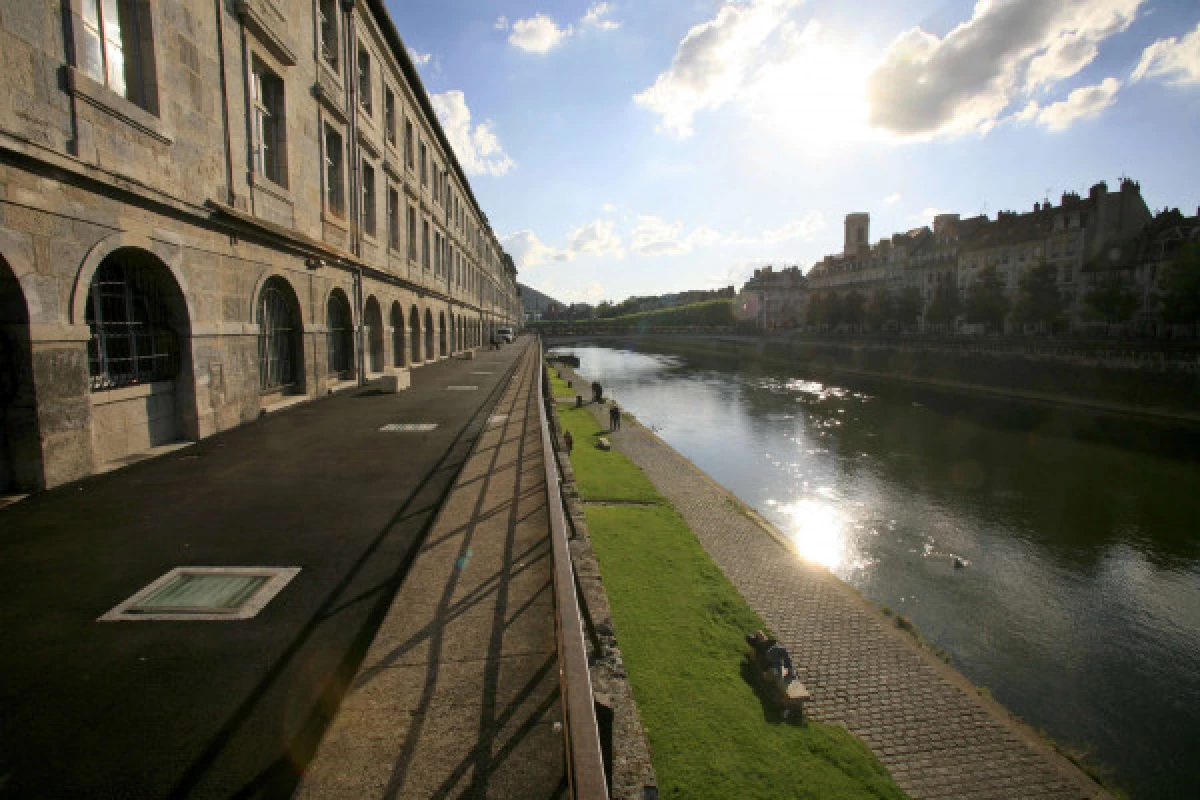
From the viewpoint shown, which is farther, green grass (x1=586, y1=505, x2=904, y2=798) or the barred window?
the barred window

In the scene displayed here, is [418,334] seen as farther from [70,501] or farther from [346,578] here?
[346,578]

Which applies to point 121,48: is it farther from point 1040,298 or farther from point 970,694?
point 1040,298

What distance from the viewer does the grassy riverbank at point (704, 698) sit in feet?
20.2

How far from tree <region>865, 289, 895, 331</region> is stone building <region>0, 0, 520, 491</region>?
242 feet

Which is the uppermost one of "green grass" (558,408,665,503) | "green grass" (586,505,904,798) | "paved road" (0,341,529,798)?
"paved road" (0,341,529,798)

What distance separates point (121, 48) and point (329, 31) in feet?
37.0

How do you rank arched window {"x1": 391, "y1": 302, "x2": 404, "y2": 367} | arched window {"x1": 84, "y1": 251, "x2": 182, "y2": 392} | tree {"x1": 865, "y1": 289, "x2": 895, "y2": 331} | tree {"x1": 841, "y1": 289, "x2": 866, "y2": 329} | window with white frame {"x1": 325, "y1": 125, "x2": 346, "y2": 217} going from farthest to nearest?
tree {"x1": 841, "y1": 289, "x2": 866, "y2": 329}
tree {"x1": 865, "y1": 289, "x2": 895, "y2": 331}
arched window {"x1": 391, "y1": 302, "x2": 404, "y2": 367}
window with white frame {"x1": 325, "y1": 125, "x2": 346, "y2": 217}
arched window {"x1": 84, "y1": 251, "x2": 182, "y2": 392}

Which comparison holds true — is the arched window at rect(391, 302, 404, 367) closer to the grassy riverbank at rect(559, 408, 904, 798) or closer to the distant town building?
the grassy riverbank at rect(559, 408, 904, 798)

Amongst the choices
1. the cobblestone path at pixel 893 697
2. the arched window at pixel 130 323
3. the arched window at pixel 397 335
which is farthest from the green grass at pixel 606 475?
the arched window at pixel 130 323

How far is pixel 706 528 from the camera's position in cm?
1491

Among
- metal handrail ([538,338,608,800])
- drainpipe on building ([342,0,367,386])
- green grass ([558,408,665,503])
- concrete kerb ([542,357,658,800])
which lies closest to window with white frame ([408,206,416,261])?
drainpipe on building ([342,0,367,386])

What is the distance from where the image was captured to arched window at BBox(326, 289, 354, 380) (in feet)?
62.9

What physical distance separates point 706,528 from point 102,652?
12.8 m

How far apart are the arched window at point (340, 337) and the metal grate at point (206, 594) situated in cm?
1486
